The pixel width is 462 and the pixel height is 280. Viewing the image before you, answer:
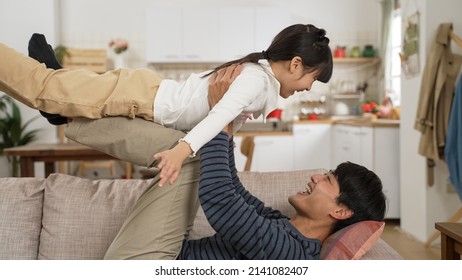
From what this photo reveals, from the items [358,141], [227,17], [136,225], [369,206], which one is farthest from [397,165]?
[136,225]

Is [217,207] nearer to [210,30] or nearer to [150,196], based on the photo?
[150,196]

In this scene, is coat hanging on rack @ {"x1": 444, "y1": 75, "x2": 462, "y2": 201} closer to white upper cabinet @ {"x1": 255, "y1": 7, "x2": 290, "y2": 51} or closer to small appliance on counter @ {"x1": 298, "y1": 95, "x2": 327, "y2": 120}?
small appliance on counter @ {"x1": 298, "y1": 95, "x2": 327, "y2": 120}

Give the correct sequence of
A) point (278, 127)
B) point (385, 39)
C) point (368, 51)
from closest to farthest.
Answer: point (385, 39)
point (278, 127)
point (368, 51)

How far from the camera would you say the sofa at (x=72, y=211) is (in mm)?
1812

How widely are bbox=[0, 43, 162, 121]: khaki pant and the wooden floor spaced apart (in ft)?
8.80

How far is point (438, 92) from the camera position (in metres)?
3.75

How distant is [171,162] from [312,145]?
197 inches

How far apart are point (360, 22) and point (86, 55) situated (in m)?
3.27

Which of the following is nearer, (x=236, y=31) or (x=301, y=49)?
(x=301, y=49)

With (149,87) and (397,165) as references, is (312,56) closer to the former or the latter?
(149,87)

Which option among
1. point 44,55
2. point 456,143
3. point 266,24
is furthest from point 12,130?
point 44,55

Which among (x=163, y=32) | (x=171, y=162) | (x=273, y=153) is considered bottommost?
(x=273, y=153)

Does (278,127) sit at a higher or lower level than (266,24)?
lower

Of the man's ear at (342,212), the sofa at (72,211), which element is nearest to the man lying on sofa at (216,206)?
the man's ear at (342,212)
